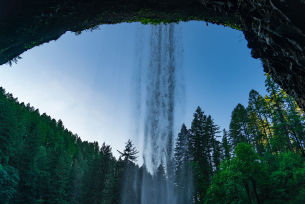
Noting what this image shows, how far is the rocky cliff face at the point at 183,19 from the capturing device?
301cm

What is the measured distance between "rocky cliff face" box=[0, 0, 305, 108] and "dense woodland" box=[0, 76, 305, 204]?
54.2 feet

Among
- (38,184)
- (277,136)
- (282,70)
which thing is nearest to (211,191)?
(277,136)

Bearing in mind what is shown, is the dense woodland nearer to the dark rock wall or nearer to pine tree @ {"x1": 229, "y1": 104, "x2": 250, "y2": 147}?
pine tree @ {"x1": 229, "y1": 104, "x2": 250, "y2": 147}

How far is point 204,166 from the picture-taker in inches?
1086

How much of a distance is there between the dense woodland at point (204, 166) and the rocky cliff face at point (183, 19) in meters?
16.5

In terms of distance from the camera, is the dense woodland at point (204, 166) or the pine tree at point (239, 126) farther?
the pine tree at point (239, 126)

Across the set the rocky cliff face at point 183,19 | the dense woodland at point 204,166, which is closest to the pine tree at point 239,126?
the dense woodland at point 204,166

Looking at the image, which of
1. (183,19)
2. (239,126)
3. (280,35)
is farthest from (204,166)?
(280,35)

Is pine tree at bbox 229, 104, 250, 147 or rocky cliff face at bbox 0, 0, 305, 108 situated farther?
pine tree at bbox 229, 104, 250, 147

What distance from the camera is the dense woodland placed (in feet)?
58.2

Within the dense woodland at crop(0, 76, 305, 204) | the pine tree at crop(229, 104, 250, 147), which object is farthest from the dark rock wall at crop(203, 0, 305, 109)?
the pine tree at crop(229, 104, 250, 147)

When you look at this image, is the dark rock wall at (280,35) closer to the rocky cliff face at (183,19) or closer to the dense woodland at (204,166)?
the rocky cliff face at (183,19)

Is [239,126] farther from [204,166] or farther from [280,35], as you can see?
[280,35]

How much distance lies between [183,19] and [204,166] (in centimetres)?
2542
